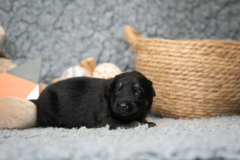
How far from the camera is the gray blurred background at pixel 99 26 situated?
280cm

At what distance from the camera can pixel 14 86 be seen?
7.11 ft

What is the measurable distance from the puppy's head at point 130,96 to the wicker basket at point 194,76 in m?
0.44

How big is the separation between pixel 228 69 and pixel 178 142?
132 cm

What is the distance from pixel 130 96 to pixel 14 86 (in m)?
1.21

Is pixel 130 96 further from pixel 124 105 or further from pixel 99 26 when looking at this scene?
pixel 99 26

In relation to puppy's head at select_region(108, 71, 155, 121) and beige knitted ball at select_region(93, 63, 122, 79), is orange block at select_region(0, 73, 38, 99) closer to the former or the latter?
beige knitted ball at select_region(93, 63, 122, 79)

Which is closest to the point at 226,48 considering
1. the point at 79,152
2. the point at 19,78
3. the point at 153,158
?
the point at 153,158

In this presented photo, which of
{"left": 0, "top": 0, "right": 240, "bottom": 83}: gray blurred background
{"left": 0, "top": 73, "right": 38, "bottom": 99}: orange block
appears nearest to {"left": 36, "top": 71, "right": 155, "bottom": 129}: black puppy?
{"left": 0, "top": 73, "right": 38, "bottom": 99}: orange block

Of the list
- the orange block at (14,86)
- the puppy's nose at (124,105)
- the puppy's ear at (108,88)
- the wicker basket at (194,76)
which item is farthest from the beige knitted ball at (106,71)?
the puppy's nose at (124,105)

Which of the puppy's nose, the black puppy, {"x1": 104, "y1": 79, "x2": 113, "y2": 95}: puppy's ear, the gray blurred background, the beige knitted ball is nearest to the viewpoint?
the puppy's nose

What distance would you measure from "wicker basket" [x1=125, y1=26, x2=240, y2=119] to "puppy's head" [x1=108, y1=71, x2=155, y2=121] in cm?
44

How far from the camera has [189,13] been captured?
3.01m

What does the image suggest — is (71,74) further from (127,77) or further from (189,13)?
(189,13)

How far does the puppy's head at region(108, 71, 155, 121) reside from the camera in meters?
1.54
